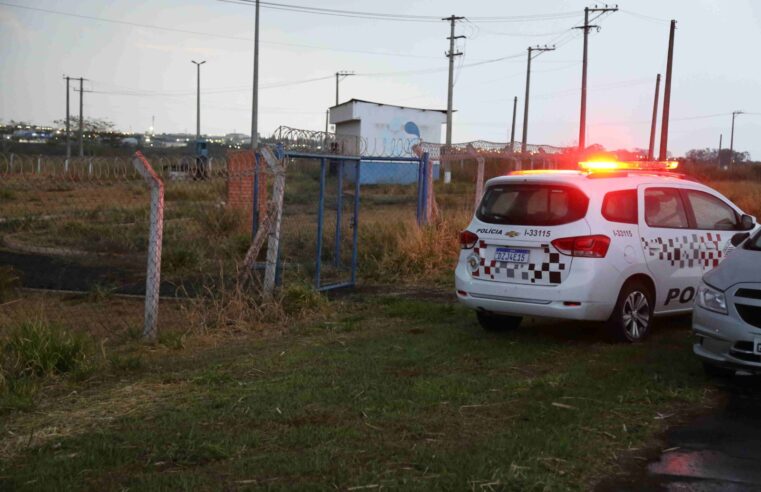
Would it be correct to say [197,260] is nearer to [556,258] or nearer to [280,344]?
[280,344]

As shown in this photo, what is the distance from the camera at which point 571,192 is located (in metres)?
7.89

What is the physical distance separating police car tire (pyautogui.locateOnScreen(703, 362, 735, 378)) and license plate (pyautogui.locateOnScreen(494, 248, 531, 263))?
5.97 feet

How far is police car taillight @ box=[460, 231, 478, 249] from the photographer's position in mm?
8270

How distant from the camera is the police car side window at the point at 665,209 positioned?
27.3ft

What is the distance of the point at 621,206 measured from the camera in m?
8.07

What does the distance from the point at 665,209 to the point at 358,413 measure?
437cm

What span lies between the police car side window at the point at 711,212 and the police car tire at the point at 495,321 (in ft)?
7.08

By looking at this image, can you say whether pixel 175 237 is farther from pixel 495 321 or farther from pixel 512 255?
pixel 512 255

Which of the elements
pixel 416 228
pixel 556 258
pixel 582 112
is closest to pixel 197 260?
pixel 416 228

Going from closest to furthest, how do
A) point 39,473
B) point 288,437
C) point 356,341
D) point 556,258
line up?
point 39,473
point 288,437
point 556,258
point 356,341

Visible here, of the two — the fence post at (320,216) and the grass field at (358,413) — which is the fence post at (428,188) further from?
the grass field at (358,413)

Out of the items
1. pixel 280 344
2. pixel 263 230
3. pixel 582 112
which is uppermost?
pixel 582 112

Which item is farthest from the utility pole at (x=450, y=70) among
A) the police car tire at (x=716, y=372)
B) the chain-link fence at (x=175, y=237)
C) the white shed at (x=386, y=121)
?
the police car tire at (x=716, y=372)

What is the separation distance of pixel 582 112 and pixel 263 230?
3790cm
